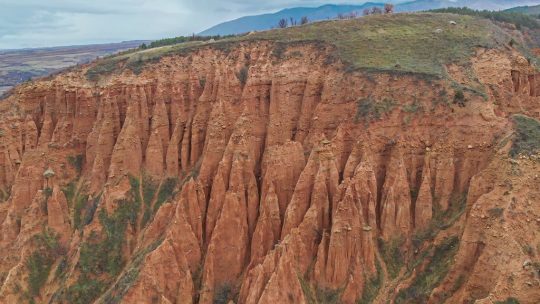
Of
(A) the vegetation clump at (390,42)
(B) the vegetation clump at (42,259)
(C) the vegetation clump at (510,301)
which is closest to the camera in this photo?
(C) the vegetation clump at (510,301)

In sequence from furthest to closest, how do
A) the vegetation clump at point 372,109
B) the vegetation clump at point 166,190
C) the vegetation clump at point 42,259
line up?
the vegetation clump at point 166,190
the vegetation clump at point 42,259
the vegetation clump at point 372,109

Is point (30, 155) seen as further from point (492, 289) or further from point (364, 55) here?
point (492, 289)

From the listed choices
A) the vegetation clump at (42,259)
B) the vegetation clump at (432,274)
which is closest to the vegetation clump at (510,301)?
the vegetation clump at (432,274)

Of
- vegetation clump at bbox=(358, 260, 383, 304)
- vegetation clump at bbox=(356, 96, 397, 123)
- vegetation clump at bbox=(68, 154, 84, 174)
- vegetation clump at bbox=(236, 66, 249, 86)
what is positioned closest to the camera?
vegetation clump at bbox=(358, 260, 383, 304)

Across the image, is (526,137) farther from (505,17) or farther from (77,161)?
(505,17)

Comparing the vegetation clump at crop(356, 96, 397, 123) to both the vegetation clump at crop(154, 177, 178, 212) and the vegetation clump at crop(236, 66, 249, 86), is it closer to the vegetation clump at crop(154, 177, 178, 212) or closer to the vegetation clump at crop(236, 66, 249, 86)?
the vegetation clump at crop(236, 66, 249, 86)

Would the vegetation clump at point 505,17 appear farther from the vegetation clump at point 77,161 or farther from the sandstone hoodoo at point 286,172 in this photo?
the vegetation clump at point 77,161

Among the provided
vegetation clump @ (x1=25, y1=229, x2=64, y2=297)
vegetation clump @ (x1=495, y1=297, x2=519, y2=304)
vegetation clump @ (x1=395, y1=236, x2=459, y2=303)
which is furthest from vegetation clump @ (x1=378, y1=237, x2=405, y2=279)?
vegetation clump @ (x1=25, y1=229, x2=64, y2=297)

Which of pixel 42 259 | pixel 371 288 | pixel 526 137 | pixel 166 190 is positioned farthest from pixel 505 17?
pixel 42 259

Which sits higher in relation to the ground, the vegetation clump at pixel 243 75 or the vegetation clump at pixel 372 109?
the vegetation clump at pixel 243 75
